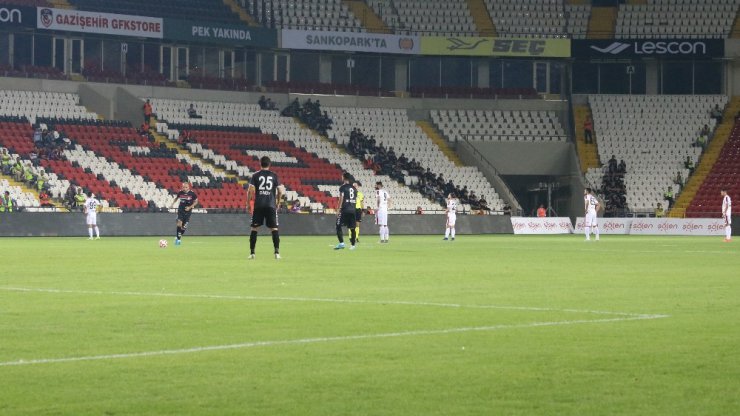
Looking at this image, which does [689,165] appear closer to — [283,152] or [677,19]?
[677,19]

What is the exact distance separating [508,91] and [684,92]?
10697 mm

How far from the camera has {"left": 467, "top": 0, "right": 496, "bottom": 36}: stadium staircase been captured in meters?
81.0

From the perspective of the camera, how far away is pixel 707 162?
75750 millimetres

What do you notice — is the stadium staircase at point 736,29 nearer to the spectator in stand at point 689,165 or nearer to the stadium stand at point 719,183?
the stadium stand at point 719,183

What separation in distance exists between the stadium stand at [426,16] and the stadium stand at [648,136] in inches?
363

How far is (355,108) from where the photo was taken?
7975 cm

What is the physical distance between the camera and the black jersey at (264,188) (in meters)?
28.7

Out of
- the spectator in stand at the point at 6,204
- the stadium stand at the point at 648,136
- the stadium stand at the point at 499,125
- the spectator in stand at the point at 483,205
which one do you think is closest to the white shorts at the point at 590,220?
the spectator in stand at the point at 483,205

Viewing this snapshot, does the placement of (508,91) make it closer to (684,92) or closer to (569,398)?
(684,92)

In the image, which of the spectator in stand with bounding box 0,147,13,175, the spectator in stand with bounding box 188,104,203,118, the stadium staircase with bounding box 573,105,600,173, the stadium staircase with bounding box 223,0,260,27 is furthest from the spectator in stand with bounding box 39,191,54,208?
the stadium staircase with bounding box 573,105,600,173

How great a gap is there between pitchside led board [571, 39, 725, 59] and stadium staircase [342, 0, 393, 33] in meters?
12.2

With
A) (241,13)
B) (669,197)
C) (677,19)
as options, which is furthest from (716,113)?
(241,13)

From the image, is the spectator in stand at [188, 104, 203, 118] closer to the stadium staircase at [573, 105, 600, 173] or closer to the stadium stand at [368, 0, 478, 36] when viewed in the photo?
the stadium stand at [368, 0, 478, 36]

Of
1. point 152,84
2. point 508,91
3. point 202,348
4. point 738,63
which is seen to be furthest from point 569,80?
point 202,348
